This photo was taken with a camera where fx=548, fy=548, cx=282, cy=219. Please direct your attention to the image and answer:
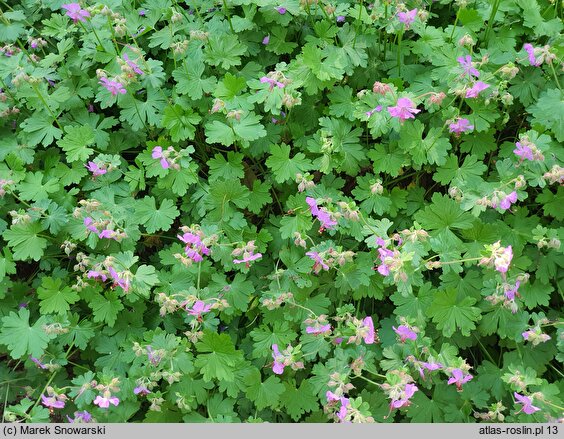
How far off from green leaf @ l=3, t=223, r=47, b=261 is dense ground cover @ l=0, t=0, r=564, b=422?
0.04 ft

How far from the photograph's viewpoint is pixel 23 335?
2.84m

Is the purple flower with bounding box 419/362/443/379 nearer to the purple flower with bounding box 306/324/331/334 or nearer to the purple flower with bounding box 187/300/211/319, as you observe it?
the purple flower with bounding box 306/324/331/334

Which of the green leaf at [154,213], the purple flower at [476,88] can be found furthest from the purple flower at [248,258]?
the purple flower at [476,88]

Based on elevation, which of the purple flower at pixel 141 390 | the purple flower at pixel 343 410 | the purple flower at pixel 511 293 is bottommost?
the purple flower at pixel 141 390

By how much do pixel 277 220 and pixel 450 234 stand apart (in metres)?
0.92

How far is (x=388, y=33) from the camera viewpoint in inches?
126

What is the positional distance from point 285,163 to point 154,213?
75cm

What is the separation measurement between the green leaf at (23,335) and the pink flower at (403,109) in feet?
6.71

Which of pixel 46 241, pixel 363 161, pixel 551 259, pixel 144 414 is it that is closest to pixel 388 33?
pixel 363 161

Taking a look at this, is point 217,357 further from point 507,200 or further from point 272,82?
point 507,200

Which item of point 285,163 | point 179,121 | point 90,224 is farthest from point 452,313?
point 90,224

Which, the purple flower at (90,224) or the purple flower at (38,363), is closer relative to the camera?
the purple flower at (90,224)

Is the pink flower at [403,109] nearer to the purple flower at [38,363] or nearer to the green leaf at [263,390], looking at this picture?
the green leaf at [263,390]

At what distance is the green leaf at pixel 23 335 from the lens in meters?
2.80
